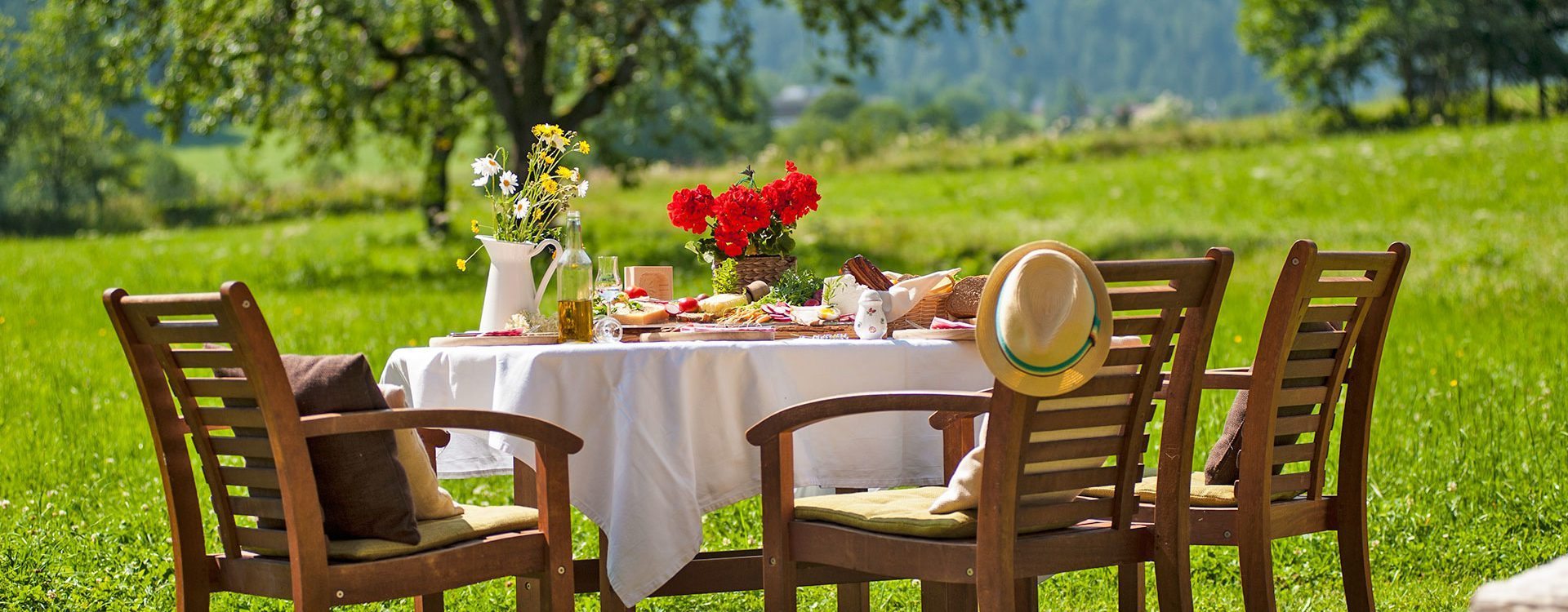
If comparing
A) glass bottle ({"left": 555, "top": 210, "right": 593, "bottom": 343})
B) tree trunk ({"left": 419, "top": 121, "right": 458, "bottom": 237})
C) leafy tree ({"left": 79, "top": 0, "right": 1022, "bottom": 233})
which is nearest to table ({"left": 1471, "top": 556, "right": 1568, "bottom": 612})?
glass bottle ({"left": 555, "top": 210, "right": 593, "bottom": 343})

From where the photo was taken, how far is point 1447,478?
20.9 feet

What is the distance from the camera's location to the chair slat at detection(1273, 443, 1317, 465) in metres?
3.83

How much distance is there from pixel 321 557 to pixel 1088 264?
1653mm

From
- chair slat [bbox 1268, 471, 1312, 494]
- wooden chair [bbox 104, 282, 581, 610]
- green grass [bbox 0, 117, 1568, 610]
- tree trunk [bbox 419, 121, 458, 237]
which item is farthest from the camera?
tree trunk [bbox 419, 121, 458, 237]

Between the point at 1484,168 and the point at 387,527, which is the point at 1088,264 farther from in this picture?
the point at 1484,168

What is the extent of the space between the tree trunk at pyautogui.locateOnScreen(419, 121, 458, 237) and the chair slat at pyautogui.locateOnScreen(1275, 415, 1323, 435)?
586 inches

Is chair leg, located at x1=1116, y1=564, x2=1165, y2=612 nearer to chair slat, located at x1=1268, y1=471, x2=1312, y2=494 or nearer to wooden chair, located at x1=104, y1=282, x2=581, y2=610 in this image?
chair slat, located at x1=1268, y1=471, x2=1312, y2=494

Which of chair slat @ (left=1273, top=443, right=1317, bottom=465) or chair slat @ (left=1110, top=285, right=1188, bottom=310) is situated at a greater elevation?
chair slat @ (left=1110, top=285, right=1188, bottom=310)

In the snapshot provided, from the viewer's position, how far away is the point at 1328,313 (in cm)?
371

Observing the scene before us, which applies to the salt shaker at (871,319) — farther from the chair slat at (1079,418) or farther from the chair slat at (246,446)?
the chair slat at (246,446)

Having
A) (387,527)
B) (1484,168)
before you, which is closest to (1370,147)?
(1484,168)

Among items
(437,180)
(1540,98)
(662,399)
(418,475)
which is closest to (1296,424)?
(662,399)

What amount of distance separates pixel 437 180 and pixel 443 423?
15850mm

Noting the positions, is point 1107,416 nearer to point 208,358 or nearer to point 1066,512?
point 1066,512
